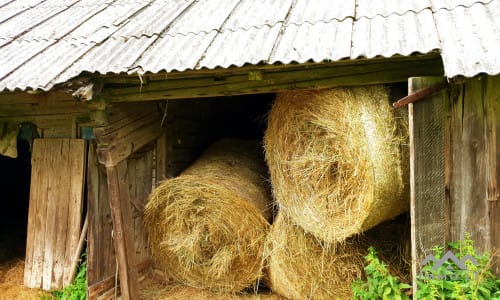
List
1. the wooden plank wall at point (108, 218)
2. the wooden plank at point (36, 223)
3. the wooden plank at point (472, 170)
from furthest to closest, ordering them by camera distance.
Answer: the wooden plank at point (36, 223)
the wooden plank wall at point (108, 218)
the wooden plank at point (472, 170)

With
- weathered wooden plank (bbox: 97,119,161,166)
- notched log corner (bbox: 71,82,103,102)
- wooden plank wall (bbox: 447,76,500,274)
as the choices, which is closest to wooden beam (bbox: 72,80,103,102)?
notched log corner (bbox: 71,82,103,102)

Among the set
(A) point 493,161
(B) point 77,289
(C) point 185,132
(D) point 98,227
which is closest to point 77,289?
(B) point 77,289

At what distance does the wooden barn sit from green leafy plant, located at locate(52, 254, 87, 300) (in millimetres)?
104

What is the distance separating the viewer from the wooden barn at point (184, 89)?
9.91 feet

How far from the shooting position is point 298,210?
3.67 metres

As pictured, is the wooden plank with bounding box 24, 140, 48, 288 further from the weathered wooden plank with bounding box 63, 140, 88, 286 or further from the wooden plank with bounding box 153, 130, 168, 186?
the wooden plank with bounding box 153, 130, 168, 186

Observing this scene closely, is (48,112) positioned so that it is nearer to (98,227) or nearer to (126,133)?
(126,133)

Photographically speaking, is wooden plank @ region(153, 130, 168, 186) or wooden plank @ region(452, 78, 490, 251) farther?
wooden plank @ region(153, 130, 168, 186)

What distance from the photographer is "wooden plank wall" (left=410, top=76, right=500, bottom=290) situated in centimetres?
300

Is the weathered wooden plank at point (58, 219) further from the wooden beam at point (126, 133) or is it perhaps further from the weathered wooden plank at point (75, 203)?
the wooden beam at point (126, 133)

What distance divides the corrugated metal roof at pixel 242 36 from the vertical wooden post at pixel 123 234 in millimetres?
1081

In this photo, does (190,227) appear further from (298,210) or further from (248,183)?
(298,210)

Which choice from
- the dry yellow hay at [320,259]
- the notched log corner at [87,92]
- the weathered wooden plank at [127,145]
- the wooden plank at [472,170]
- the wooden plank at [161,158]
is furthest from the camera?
the wooden plank at [161,158]

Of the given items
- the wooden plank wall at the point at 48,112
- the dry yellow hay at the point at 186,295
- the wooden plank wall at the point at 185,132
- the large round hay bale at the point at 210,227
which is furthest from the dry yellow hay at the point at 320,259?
the wooden plank wall at the point at 48,112
